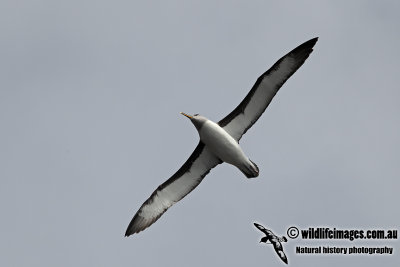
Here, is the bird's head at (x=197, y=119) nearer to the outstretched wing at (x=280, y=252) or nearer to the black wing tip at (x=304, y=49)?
the black wing tip at (x=304, y=49)

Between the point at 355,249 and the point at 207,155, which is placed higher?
the point at 207,155

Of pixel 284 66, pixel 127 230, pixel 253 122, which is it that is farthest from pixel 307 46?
pixel 127 230

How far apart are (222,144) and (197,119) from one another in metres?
1.51

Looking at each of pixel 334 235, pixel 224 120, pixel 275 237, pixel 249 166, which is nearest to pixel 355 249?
pixel 334 235

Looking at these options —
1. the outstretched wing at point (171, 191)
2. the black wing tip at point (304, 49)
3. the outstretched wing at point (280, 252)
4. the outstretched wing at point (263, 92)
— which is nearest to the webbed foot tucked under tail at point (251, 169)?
the outstretched wing at point (263, 92)

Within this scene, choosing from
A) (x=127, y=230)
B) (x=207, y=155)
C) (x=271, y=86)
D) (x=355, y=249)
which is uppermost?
(x=271, y=86)

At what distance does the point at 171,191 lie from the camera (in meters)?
36.0

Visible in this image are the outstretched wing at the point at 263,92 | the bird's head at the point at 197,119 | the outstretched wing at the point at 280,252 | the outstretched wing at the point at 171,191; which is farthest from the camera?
the outstretched wing at the point at 171,191

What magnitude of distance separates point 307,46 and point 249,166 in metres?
5.59

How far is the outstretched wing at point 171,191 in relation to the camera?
117 feet

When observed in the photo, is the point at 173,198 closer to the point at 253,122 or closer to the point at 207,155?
the point at 207,155

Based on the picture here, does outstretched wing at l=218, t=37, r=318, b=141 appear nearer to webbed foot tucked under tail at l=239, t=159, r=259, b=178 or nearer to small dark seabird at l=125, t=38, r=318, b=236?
small dark seabird at l=125, t=38, r=318, b=236

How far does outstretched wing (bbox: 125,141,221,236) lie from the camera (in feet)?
117

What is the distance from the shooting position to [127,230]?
35.8 m
